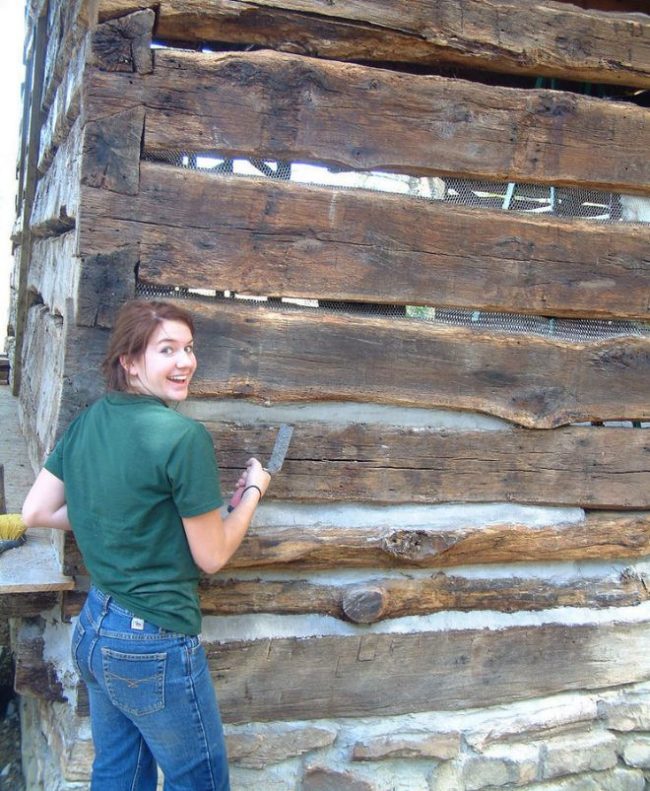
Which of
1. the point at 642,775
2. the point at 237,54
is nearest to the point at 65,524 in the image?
the point at 237,54

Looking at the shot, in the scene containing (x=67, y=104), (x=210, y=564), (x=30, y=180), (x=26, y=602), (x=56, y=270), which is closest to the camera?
(x=210, y=564)

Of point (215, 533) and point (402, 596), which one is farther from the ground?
point (215, 533)

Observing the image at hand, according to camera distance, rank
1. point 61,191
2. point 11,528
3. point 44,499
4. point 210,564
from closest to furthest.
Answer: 1. point 210,564
2. point 44,499
3. point 11,528
4. point 61,191

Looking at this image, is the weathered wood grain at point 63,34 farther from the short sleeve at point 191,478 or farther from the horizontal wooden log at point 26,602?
the horizontal wooden log at point 26,602

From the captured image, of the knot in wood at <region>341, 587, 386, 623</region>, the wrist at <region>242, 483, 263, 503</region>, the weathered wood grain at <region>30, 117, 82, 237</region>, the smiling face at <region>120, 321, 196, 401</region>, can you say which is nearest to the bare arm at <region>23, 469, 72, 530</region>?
the smiling face at <region>120, 321, 196, 401</region>

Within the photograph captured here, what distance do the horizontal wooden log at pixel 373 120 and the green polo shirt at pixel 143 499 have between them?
34.5 inches

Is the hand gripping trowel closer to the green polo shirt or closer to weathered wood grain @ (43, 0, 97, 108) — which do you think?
the green polo shirt

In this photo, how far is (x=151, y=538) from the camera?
210cm

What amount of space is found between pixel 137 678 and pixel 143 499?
44cm

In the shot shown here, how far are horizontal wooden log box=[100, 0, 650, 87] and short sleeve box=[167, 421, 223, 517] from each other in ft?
4.17

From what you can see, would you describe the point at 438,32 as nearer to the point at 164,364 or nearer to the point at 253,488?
the point at 164,364

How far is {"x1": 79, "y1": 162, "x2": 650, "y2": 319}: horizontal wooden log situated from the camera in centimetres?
252

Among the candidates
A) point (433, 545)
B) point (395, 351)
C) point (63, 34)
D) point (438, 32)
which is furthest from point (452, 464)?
point (63, 34)

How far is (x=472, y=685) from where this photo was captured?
300 cm
